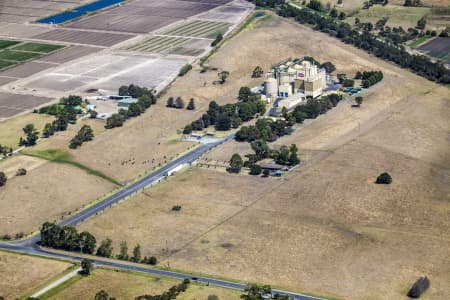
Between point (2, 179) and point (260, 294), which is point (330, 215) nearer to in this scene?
point (260, 294)

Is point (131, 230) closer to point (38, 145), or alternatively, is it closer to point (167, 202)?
point (167, 202)

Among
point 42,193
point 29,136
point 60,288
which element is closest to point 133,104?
point 29,136

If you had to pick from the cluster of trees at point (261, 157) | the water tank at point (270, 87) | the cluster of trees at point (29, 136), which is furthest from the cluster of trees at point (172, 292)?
the water tank at point (270, 87)

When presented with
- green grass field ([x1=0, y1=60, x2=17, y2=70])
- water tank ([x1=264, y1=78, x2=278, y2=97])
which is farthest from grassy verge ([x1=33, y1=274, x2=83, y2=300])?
green grass field ([x1=0, y1=60, x2=17, y2=70])

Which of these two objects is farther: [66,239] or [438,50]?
[438,50]

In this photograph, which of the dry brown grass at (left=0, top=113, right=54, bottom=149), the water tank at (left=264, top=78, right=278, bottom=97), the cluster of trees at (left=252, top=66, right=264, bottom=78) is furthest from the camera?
the cluster of trees at (left=252, top=66, right=264, bottom=78)

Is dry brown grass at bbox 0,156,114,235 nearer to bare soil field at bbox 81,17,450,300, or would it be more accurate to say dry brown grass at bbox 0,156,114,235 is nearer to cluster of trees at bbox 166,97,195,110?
bare soil field at bbox 81,17,450,300
